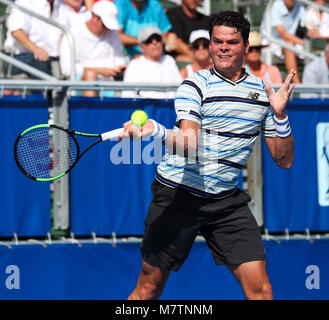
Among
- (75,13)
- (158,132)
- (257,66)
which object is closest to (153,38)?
(75,13)

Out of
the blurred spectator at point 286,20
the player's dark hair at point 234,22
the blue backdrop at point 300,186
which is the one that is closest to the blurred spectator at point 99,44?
the blue backdrop at point 300,186

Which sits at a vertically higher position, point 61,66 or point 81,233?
point 61,66

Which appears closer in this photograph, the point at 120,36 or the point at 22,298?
the point at 22,298

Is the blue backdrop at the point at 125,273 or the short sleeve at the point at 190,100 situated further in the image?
the blue backdrop at the point at 125,273

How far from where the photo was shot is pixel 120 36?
28.3 ft

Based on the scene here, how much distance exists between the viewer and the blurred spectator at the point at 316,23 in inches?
414

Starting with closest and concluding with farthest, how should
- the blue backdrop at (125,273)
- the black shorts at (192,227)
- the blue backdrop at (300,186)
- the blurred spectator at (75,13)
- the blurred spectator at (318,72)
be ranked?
the black shorts at (192,227)
the blue backdrop at (125,273)
the blue backdrop at (300,186)
the blurred spectator at (75,13)
the blurred spectator at (318,72)

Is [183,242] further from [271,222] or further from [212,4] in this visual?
[212,4]

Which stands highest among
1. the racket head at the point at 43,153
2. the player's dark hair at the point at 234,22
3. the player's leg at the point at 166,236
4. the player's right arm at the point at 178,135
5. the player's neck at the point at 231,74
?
the player's dark hair at the point at 234,22

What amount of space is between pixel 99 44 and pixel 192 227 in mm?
3768

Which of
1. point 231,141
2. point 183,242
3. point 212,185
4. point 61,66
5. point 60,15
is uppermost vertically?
point 60,15

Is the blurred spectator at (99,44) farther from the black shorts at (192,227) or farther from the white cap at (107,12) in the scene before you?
the black shorts at (192,227)

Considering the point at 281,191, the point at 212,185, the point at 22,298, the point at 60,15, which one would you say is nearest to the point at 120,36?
the point at 60,15

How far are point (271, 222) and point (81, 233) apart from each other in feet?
5.84
